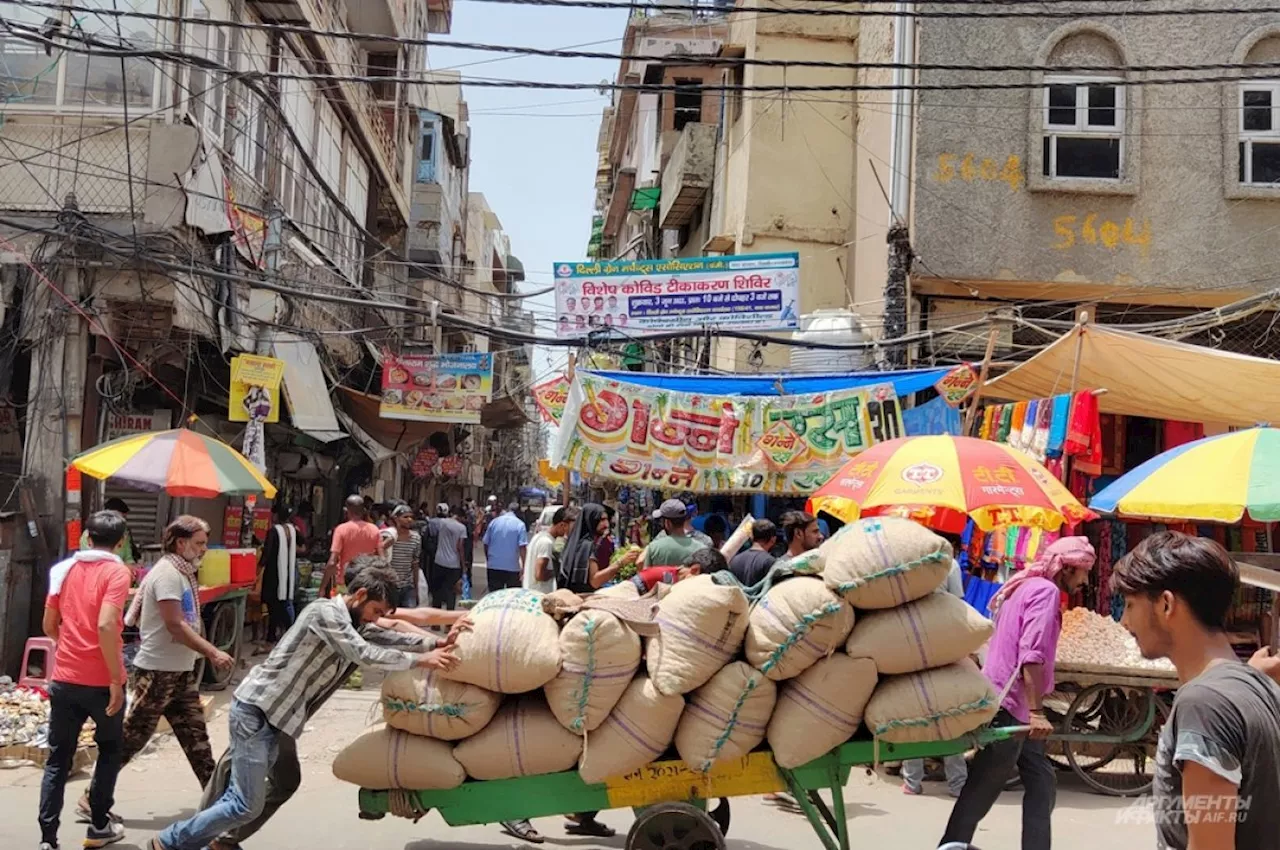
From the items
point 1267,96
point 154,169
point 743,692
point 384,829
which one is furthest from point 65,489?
point 1267,96

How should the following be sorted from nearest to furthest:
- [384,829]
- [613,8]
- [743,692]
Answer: [743,692] → [384,829] → [613,8]

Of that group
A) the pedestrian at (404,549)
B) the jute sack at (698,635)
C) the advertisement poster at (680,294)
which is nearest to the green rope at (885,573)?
the jute sack at (698,635)

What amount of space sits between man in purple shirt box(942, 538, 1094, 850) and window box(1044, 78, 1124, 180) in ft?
28.3

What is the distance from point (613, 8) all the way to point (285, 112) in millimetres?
8896

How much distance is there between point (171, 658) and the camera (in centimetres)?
592

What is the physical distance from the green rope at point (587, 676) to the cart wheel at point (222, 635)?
21.5 ft

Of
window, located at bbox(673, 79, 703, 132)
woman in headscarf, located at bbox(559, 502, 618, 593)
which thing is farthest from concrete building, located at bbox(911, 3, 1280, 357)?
window, located at bbox(673, 79, 703, 132)

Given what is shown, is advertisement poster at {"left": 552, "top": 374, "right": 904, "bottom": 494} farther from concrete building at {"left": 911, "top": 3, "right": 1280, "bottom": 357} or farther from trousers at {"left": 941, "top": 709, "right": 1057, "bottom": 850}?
trousers at {"left": 941, "top": 709, "right": 1057, "bottom": 850}

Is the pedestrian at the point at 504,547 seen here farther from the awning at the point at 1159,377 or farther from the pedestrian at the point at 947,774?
the pedestrian at the point at 947,774

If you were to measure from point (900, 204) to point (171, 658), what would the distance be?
32.7 feet

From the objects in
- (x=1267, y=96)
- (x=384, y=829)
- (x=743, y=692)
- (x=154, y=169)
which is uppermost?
(x=1267, y=96)

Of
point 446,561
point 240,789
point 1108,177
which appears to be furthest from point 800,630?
point 1108,177

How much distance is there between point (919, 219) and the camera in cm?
1252

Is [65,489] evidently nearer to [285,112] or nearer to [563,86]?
[563,86]
